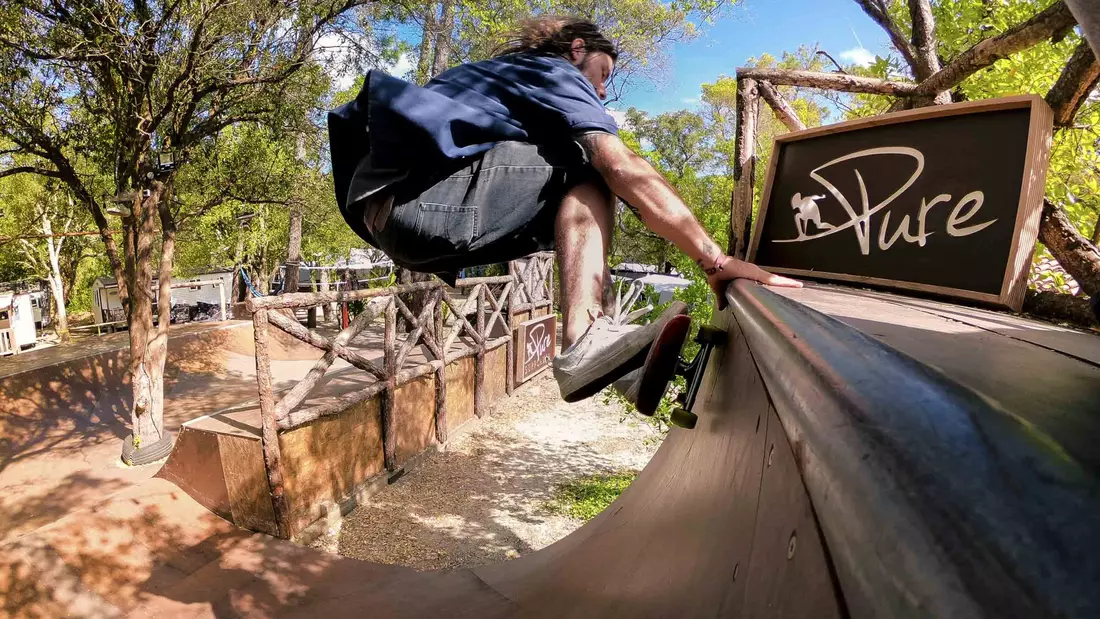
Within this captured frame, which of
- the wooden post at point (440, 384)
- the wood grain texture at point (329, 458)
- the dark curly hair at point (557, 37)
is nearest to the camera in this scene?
the dark curly hair at point (557, 37)

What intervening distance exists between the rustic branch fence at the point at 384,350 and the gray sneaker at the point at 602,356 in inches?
134

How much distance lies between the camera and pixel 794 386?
52 cm

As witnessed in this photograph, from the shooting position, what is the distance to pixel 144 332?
23.5 feet

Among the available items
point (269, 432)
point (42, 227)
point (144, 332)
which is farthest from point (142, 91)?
point (42, 227)

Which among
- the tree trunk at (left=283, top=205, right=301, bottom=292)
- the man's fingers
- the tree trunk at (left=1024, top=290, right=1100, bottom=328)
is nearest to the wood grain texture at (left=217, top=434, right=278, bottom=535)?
the man's fingers

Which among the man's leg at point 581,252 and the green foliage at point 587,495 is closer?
the man's leg at point 581,252

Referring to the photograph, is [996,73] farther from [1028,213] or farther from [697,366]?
[697,366]

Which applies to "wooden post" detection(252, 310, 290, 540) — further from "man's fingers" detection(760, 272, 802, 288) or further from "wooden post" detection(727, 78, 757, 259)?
"man's fingers" detection(760, 272, 802, 288)

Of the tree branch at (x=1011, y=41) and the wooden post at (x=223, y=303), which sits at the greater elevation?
the tree branch at (x=1011, y=41)

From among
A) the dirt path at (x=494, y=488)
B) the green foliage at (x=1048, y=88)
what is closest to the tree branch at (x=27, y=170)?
the dirt path at (x=494, y=488)

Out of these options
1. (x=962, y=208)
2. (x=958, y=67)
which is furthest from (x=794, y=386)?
(x=958, y=67)

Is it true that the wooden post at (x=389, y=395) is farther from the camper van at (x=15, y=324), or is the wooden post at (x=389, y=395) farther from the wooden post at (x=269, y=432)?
the camper van at (x=15, y=324)

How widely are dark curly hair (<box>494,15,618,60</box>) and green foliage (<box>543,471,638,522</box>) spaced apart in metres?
5.01

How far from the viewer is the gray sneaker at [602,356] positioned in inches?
58.2
